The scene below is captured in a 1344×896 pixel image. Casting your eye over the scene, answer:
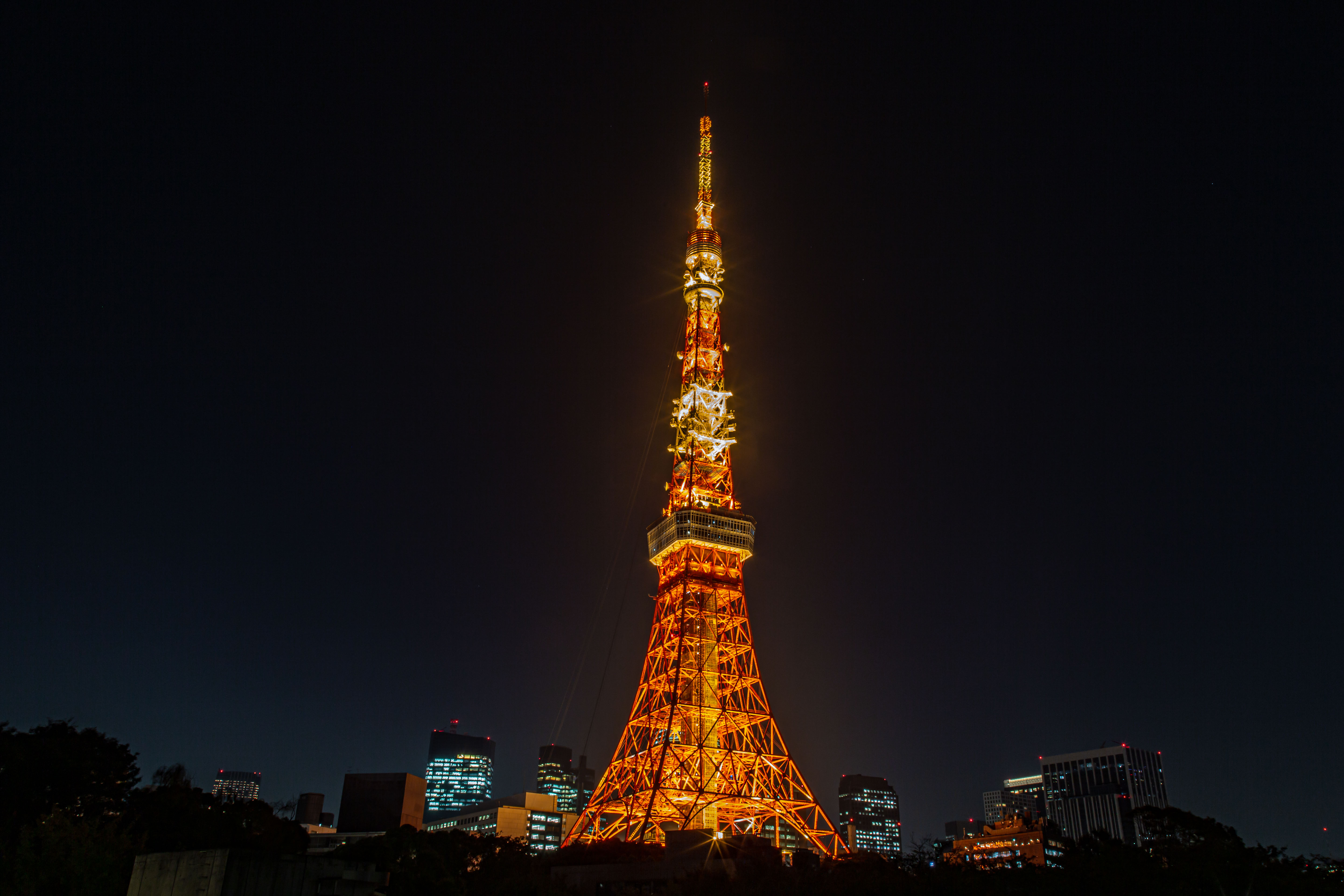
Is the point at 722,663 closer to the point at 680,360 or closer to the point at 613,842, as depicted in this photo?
the point at 613,842

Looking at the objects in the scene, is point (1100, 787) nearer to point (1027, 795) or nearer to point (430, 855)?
point (1027, 795)

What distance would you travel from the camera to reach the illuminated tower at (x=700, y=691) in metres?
52.0

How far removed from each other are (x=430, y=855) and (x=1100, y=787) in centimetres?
18701

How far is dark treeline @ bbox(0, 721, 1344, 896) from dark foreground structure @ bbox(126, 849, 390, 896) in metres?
0.68

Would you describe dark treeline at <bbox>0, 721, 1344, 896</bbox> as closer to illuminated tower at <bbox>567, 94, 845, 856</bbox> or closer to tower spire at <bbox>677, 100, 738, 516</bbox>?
illuminated tower at <bbox>567, 94, 845, 856</bbox>

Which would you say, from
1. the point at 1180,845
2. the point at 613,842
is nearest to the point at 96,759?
the point at 613,842

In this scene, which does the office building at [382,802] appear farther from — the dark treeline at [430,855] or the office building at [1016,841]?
the office building at [1016,841]

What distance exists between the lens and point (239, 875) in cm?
1392

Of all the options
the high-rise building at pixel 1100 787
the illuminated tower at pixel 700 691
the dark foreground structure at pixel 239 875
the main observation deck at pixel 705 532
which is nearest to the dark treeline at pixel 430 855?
the dark foreground structure at pixel 239 875

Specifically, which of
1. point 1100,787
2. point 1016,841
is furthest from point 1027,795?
point 1016,841

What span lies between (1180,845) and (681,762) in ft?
96.7

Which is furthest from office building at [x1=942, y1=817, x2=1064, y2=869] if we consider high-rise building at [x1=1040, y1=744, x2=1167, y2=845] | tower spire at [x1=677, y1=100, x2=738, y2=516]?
high-rise building at [x1=1040, y1=744, x2=1167, y2=845]

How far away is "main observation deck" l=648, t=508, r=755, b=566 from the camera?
202ft

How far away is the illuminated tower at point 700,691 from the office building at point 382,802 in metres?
13.9
